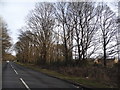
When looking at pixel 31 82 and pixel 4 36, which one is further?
pixel 4 36

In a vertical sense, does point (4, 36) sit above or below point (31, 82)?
above

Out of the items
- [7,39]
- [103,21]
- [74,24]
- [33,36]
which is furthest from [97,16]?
[7,39]

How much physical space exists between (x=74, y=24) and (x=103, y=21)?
5456 millimetres

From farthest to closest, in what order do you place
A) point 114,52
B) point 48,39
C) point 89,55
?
point 48,39 < point 89,55 < point 114,52

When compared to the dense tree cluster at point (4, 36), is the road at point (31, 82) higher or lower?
lower

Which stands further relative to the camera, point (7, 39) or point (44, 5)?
point (7, 39)

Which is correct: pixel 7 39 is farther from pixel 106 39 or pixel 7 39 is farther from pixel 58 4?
pixel 106 39

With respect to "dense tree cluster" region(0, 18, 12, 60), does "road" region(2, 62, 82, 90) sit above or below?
below

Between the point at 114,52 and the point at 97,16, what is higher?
the point at 97,16

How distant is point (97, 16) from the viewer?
49.7m

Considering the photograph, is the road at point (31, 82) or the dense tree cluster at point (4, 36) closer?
the road at point (31, 82)

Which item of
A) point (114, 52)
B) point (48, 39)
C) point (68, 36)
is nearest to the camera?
point (114, 52)

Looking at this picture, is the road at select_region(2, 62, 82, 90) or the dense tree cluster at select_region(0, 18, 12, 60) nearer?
the road at select_region(2, 62, 82, 90)

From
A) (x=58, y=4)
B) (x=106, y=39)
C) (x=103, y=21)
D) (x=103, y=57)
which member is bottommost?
(x=103, y=57)
